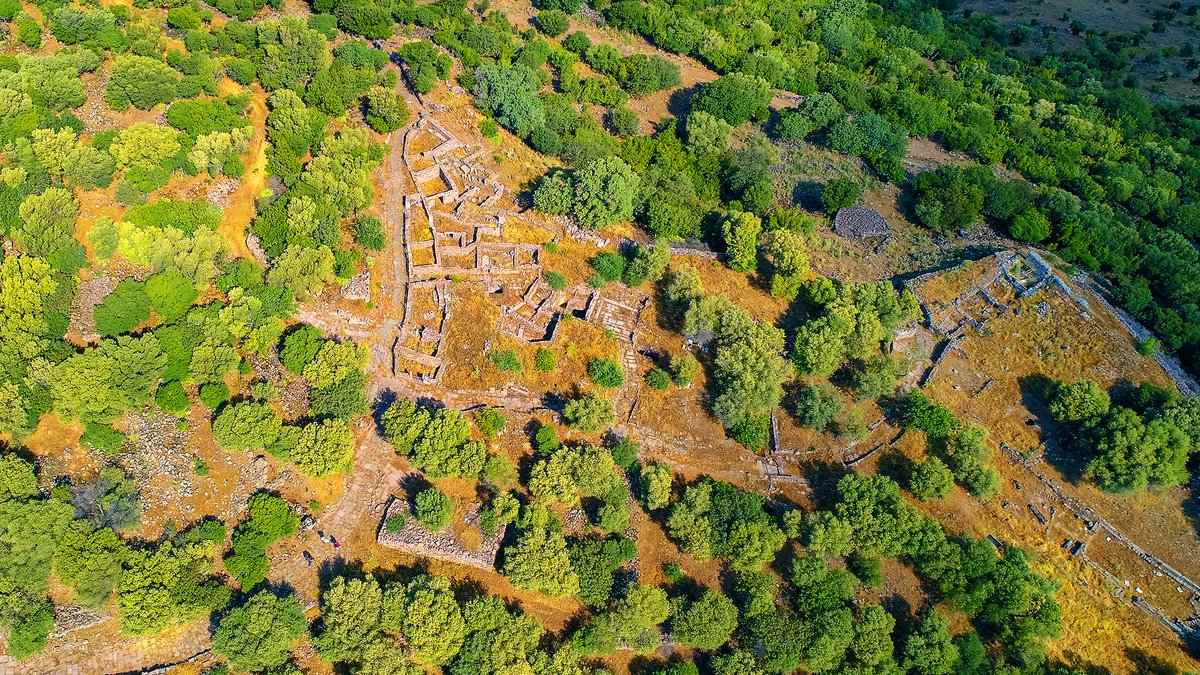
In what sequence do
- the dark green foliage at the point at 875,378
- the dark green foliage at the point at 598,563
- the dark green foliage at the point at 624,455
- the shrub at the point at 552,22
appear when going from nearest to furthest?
the dark green foliage at the point at 598,563 < the dark green foliage at the point at 624,455 < the dark green foliage at the point at 875,378 < the shrub at the point at 552,22

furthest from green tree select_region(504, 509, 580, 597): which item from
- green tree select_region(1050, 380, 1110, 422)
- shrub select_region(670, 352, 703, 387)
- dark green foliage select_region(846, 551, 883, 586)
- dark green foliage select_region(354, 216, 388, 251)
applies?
green tree select_region(1050, 380, 1110, 422)

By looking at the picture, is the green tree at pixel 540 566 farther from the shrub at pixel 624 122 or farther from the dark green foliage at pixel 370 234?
the shrub at pixel 624 122

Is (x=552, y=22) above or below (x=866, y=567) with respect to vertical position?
above

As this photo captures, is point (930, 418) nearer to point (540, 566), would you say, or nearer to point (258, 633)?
point (540, 566)

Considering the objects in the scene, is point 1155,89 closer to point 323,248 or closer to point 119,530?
point 323,248

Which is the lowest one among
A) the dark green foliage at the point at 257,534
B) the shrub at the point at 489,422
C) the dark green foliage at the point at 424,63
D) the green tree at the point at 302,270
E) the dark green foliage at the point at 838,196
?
the dark green foliage at the point at 257,534

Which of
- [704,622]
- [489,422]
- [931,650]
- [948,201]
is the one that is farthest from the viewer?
[948,201]

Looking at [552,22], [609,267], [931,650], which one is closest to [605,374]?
[609,267]

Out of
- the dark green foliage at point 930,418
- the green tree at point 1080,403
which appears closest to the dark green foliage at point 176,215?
the dark green foliage at point 930,418
